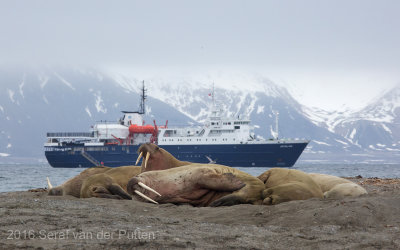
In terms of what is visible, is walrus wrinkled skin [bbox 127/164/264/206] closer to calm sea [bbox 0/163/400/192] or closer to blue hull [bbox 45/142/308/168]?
calm sea [bbox 0/163/400/192]

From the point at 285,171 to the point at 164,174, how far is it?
1.93 meters

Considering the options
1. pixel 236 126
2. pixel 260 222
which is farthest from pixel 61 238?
pixel 236 126

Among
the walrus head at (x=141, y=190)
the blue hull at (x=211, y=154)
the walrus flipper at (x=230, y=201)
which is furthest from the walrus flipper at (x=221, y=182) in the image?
the blue hull at (x=211, y=154)

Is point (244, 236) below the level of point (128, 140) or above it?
above

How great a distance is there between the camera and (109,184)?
31.0ft

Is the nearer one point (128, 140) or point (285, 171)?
point (285, 171)

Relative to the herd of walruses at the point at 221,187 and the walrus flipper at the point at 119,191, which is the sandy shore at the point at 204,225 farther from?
the walrus flipper at the point at 119,191

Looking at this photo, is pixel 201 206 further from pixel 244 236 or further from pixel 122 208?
pixel 244 236

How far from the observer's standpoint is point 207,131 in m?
66.0

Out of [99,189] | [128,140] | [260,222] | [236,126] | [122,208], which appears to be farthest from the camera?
[128,140]

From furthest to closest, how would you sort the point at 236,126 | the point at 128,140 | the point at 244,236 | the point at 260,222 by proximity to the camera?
the point at 128,140
the point at 236,126
the point at 260,222
the point at 244,236

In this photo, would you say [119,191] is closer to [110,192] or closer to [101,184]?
[110,192]

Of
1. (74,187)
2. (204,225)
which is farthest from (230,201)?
(74,187)

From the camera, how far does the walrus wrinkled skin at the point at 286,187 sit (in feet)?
26.0
